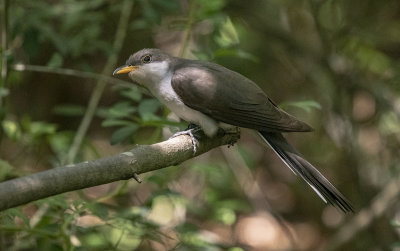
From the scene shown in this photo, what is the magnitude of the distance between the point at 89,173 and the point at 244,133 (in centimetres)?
535

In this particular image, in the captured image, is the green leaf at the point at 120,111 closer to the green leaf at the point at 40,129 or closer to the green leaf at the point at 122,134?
the green leaf at the point at 122,134

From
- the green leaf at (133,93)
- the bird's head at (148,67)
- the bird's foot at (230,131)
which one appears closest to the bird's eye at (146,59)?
the bird's head at (148,67)

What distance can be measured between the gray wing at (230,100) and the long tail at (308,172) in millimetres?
106

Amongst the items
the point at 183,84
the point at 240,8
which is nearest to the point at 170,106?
the point at 183,84

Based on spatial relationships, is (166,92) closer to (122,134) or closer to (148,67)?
(148,67)

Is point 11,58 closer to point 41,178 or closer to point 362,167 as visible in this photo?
point 41,178

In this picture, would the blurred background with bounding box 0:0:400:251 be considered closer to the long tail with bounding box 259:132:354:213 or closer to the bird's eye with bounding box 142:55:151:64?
the bird's eye with bounding box 142:55:151:64

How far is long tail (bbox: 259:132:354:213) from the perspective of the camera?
3.39 meters

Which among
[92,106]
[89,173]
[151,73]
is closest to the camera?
[89,173]

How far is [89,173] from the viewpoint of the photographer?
2406 mm

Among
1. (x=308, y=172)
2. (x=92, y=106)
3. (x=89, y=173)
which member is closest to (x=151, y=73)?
(x=92, y=106)

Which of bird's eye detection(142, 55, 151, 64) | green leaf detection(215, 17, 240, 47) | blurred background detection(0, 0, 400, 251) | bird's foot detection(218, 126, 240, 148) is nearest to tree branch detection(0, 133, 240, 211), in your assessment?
blurred background detection(0, 0, 400, 251)

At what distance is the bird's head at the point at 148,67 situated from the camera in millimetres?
4105

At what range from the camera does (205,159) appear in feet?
21.4
